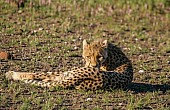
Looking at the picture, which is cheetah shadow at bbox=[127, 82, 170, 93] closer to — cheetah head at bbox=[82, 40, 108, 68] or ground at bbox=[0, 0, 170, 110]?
ground at bbox=[0, 0, 170, 110]

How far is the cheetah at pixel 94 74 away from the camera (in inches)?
317

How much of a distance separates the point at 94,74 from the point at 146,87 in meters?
1.66

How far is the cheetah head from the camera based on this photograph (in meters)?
8.46

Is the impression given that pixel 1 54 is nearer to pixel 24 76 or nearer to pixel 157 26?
pixel 24 76

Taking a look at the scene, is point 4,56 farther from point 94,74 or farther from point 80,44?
point 94,74

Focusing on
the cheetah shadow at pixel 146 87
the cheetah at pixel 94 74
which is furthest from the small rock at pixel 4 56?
the cheetah shadow at pixel 146 87

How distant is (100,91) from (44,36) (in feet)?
15.7

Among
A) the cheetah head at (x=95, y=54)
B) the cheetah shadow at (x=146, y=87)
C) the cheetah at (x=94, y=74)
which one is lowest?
the cheetah shadow at (x=146, y=87)

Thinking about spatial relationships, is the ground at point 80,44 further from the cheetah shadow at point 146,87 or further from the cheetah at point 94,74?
the cheetah at point 94,74

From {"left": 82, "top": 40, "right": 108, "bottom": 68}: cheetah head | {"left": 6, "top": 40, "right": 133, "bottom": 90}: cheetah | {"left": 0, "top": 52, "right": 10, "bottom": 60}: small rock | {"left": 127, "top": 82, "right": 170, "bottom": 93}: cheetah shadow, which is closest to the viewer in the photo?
{"left": 6, "top": 40, "right": 133, "bottom": 90}: cheetah

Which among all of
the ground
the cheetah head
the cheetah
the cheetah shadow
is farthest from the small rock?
the cheetah shadow

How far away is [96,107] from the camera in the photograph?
7727 mm

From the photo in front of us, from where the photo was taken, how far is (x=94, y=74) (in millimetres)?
7980

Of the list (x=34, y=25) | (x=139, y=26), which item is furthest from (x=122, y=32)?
(x=34, y=25)
